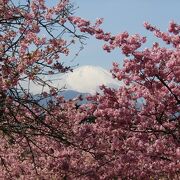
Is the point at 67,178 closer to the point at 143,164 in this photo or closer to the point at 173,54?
the point at 143,164

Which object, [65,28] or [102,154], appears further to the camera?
[102,154]

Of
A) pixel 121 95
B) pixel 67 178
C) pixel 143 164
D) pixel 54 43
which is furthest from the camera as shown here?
pixel 67 178

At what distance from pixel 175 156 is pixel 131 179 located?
7.95 feet

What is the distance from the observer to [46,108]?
33.0ft

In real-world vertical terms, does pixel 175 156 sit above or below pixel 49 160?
below

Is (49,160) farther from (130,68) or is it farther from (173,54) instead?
(173,54)

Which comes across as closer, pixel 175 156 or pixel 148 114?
pixel 175 156

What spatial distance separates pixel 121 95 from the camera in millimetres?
11625

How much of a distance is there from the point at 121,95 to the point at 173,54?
2.10 m

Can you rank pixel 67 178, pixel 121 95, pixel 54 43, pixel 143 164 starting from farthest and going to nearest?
pixel 67 178
pixel 121 95
pixel 143 164
pixel 54 43

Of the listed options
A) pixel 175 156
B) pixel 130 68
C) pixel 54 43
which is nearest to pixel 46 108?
pixel 54 43

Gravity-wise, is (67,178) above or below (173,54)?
below

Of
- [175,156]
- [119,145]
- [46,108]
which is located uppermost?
[46,108]

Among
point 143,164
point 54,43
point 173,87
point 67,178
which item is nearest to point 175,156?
point 143,164
